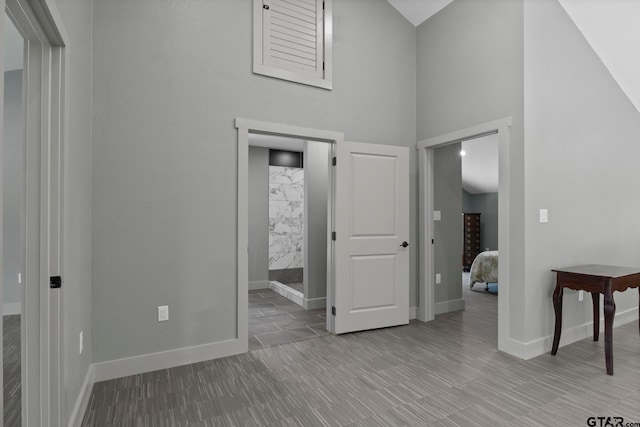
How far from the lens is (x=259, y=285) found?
5.85 meters

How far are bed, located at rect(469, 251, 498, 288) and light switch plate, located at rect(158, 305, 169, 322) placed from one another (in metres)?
4.69

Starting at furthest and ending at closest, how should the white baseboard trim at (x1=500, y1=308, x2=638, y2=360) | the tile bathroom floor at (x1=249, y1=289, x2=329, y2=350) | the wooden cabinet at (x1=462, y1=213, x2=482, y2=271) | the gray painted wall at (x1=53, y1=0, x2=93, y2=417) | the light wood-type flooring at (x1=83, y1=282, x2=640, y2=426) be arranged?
1. the wooden cabinet at (x1=462, y1=213, x2=482, y2=271)
2. the tile bathroom floor at (x1=249, y1=289, x2=329, y2=350)
3. the white baseboard trim at (x1=500, y1=308, x2=638, y2=360)
4. the light wood-type flooring at (x1=83, y1=282, x2=640, y2=426)
5. the gray painted wall at (x1=53, y1=0, x2=93, y2=417)

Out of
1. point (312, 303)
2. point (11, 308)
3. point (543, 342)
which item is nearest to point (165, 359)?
point (11, 308)

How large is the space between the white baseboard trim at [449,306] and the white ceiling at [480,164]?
3107mm

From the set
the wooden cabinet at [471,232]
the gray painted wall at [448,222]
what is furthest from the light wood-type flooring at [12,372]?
the wooden cabinet at [471,232]

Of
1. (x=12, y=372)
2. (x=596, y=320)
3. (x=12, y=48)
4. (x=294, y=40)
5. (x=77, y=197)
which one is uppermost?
(x=294, y=40)

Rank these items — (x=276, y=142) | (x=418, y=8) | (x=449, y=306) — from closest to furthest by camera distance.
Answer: (x=418, y=8) → (x=449, y=306) → (x=276, y=142)

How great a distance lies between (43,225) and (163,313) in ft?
4.42

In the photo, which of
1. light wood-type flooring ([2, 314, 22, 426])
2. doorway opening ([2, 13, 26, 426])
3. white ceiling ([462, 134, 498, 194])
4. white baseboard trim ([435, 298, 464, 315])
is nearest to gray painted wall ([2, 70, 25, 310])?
doorway opening ([2, 13, 26, 426])

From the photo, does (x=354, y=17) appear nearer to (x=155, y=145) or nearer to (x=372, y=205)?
(x=372, y=205)

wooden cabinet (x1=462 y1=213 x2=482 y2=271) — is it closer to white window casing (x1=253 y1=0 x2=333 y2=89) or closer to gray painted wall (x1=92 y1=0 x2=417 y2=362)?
white window casing (x1=253 y1=0 x2=333 y2=89)

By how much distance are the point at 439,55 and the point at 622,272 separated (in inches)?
106

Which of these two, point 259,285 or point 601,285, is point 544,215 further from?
point 259,285

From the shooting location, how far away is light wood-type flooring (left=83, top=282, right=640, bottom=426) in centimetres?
207
